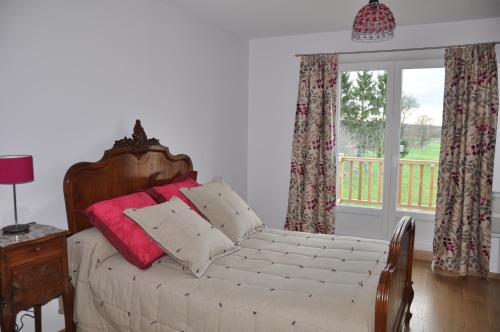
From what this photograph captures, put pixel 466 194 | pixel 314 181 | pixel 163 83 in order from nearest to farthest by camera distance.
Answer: pixel 163 83
pixel 466 194
pixel 314 181

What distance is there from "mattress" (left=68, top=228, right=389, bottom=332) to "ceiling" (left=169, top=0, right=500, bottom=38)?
2.14 meters

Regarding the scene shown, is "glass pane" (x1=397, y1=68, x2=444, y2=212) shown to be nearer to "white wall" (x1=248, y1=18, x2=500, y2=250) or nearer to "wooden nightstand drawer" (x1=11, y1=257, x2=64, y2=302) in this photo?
"white wall" (x1=248, y1=18, x2=500, y2=250)

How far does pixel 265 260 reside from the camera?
2.49 meters

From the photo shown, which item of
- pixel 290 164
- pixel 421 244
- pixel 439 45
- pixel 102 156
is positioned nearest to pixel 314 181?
pixel 290 164

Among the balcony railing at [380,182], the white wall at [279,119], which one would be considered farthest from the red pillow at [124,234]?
the balcony railing at [380,182]

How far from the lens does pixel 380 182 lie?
448 centimetres

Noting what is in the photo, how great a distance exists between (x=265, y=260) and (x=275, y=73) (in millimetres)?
2877

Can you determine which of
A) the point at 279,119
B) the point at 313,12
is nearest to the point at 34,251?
the point at 313,12

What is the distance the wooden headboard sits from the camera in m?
2.52

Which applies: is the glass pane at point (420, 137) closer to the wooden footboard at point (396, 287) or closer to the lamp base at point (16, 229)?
the wooden footboard at point (396, 287)

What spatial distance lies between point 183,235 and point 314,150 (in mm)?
2431

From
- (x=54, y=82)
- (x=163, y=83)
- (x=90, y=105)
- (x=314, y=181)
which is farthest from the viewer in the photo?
(x=314, y=181)

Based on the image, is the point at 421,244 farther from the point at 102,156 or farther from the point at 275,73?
the point at 102,156

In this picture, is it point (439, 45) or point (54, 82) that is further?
point (439, 45)
